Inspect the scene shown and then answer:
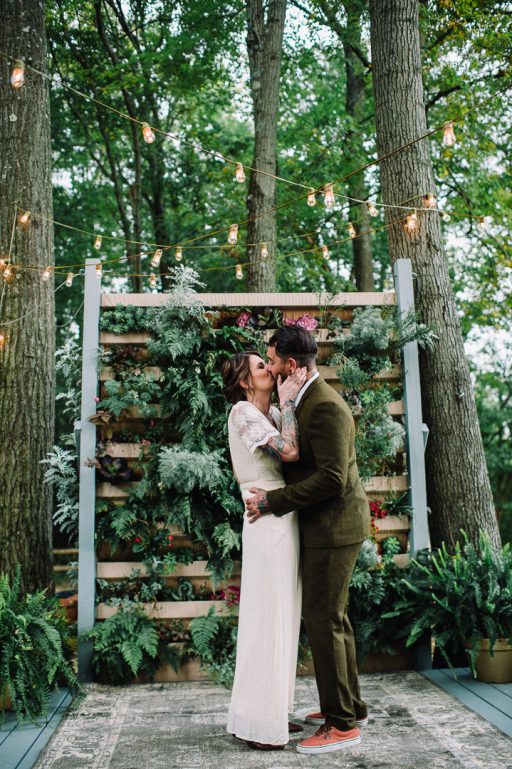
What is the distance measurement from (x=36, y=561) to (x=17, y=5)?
4323 millimetres

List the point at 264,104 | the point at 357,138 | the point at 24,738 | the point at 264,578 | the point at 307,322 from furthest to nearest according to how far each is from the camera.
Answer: the point at 357,138
the point at 264,104
the point at 307,322
the point at 24,738
the point at 264,578

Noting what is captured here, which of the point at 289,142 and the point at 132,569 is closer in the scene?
the point at 132,569

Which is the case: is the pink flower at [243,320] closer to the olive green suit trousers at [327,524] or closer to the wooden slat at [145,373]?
the wooden slat at [145,373]

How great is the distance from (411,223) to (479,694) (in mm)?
3073

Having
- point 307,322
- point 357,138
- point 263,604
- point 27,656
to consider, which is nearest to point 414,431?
point 307,322

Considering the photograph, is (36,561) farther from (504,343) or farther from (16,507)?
(504,343)

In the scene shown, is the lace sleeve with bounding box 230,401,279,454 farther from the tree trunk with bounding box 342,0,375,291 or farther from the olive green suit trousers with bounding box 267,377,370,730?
the tree trunk with bounding box 342,0,375,291

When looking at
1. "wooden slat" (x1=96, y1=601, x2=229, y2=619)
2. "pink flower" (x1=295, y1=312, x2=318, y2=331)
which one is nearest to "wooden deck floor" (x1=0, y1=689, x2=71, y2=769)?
"wooden slat" (x1=96, y1=601, x2=229, y2=619)

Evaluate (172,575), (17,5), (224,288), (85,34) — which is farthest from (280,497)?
(85,34)

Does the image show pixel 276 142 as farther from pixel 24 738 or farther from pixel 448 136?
pixel 24 738

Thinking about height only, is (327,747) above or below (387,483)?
below

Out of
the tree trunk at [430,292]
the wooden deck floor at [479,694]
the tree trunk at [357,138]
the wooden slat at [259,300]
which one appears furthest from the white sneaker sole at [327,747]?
the tree trunk at [357,138]

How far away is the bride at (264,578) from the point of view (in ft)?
11.7

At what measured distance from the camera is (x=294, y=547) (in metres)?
3.73
